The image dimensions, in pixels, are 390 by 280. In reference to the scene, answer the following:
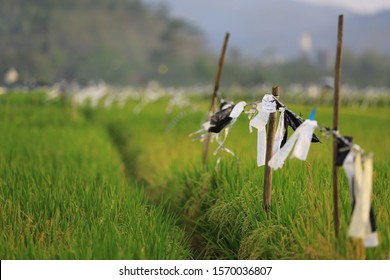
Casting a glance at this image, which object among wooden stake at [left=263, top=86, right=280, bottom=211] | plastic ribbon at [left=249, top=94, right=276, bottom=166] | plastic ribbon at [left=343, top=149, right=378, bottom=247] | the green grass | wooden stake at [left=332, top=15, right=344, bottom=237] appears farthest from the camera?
wooden stake at [left=263, top=86, right=280, bottom=211]

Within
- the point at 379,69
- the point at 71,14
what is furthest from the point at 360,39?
the point at 71,14

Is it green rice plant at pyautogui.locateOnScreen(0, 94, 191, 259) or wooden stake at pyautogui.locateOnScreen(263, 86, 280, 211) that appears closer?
green rice plant at pyautogui.locateOnScreen(0, 94, 191, 259)

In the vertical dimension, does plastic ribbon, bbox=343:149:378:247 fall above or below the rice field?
above

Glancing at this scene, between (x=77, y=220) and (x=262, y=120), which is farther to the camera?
(x=77, y=220)

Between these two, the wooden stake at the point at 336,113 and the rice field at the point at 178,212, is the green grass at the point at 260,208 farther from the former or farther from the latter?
the wooden stake at the point at 336,113

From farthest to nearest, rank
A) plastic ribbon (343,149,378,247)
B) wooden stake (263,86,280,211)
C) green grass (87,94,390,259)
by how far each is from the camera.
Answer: wooden stake (263,86,280,211), green grass (87,94,390,259), plastic ribbon (343,149,378,247)

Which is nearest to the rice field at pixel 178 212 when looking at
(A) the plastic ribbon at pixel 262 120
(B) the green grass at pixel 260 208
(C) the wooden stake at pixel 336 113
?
(B) the green grass at pixel 260 208

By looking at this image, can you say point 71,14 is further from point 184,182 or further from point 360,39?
point 360,39

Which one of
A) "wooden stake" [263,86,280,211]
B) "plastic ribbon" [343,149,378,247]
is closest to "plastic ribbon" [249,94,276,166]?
"wooden stake" [263,86,280,211]

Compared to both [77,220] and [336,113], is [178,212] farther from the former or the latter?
[336,113]

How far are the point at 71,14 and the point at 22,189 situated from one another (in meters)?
78.7

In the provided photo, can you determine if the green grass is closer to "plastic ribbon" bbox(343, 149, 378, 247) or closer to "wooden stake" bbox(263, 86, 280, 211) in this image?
"wooden stake" bbox(263, 86, 280, 211)

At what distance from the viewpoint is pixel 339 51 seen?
3.00 meters

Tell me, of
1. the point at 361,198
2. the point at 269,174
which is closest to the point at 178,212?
the point at 269,174
